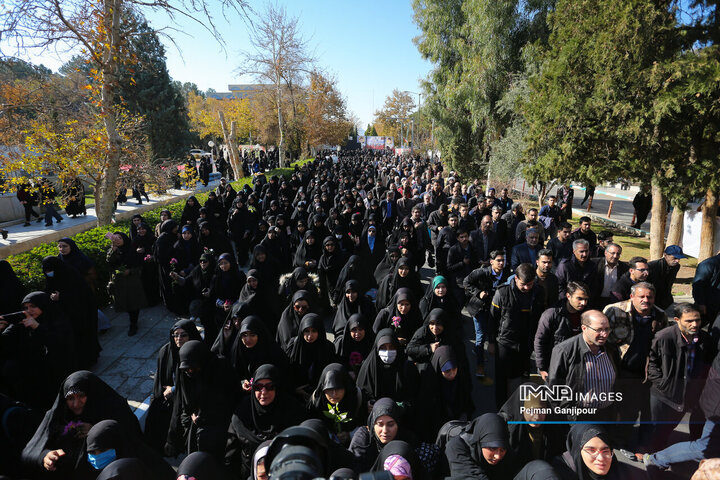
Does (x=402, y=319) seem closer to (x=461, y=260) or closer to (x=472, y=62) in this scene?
(x=461, y=260)

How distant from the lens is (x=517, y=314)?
175 inches

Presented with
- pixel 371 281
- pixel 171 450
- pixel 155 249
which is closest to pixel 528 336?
pixel 371 281

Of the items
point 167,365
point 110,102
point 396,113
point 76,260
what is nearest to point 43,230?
point 110,102

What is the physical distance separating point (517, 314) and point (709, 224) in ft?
22.6

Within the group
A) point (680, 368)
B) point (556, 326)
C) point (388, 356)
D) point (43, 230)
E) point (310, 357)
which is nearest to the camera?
point (680, 368)

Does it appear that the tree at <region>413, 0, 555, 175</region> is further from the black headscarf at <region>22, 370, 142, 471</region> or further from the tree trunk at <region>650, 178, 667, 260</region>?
the black headscarf at <region>22, 370, 142, 471</region>

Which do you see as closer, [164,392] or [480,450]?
[480,450]

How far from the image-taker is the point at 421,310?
527cm

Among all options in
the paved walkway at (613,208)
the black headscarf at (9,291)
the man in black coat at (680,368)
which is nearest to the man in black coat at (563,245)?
the man in black coat at (680,368)

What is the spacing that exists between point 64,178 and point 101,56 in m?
2.63

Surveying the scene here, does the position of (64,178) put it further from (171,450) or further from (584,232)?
(584,232)

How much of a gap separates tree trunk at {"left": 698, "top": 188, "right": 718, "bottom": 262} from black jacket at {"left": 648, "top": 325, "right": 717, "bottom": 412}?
6.09m

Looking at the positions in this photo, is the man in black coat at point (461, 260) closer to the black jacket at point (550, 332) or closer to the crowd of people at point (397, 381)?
the crowd of people at point (397, 381)

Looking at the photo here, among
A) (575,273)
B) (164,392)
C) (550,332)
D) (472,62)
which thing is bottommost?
(164,392)
